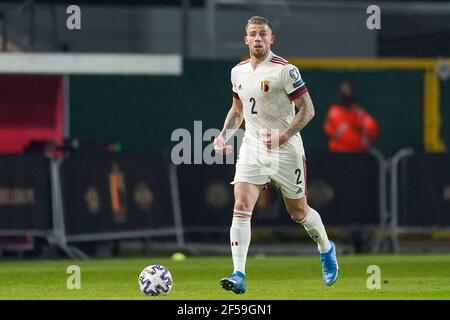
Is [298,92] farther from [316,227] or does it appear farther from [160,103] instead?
[160,103]

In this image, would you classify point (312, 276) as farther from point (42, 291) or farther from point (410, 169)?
point (410, 169)

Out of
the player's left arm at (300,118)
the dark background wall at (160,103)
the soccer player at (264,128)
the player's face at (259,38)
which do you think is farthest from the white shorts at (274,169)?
the dark background wall at (160,103)

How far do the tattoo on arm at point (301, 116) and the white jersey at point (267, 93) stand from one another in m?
0.07

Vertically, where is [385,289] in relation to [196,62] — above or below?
below

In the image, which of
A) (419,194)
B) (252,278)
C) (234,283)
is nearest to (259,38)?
(234,283)

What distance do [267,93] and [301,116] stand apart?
1.28ft

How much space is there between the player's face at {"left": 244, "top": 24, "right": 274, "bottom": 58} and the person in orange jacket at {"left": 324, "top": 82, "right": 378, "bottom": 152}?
10892mm

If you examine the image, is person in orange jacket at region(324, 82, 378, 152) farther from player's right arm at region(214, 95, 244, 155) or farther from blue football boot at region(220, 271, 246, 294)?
blue football boot at region(220, 271, 246, 294)

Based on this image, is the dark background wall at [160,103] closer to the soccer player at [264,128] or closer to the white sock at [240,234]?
the soccer player at [264,128]

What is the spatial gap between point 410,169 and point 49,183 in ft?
18.1

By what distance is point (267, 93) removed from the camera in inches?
560

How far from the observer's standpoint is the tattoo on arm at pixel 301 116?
46.3 feet
